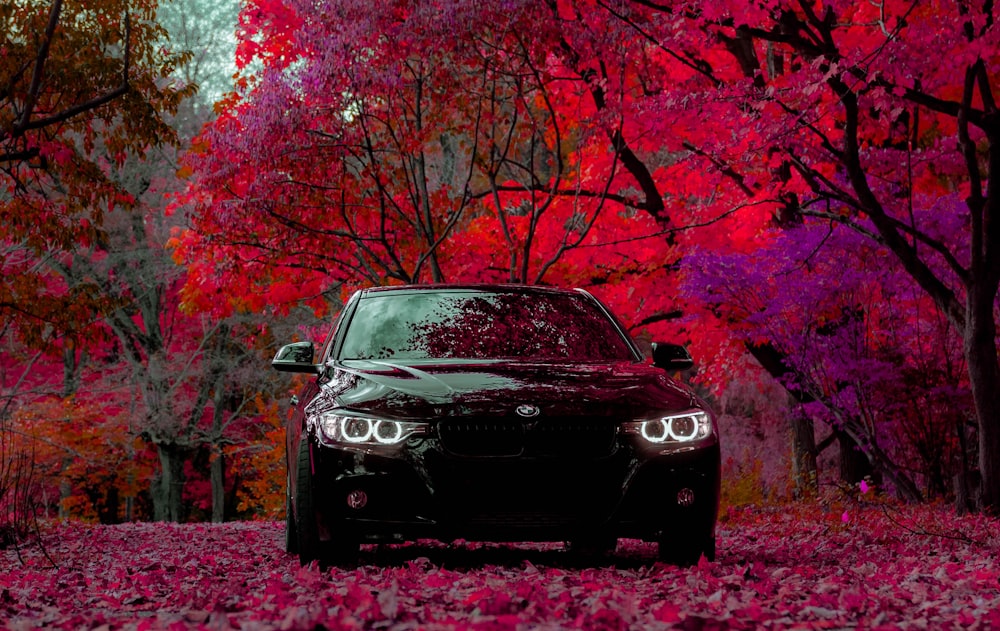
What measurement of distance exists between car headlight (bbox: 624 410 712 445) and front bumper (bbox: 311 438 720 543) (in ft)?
0.26

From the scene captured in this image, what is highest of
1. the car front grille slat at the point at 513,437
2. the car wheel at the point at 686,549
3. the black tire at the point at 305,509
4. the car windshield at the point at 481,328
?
the car windshield at the point at 481,328

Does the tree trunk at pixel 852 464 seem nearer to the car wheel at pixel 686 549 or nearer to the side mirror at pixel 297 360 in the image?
the car wheel at pixel 686 549

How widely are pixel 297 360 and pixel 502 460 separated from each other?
1745 mm

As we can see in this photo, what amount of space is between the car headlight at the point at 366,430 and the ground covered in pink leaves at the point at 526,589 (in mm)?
644

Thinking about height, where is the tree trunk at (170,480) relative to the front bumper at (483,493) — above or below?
below

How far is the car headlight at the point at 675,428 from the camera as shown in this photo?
5.46 metres

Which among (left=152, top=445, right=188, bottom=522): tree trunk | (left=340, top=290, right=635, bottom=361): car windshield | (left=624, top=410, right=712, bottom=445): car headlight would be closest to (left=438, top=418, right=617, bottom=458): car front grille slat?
(left=624, top=410, right=712, bottom=445): car headlight

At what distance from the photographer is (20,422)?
24.7 metres

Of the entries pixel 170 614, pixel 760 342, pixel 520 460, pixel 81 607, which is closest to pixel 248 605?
pixel 170 614

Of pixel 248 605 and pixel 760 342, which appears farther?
pixel 760 342

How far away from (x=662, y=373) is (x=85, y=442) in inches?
937

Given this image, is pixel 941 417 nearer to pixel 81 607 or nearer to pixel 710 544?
pixel 710 544

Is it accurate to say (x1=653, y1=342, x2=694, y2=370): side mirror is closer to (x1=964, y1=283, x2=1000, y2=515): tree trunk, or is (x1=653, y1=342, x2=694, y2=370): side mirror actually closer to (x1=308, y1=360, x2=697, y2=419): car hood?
(x1=308, y1=360, x2=697, y2=419): car hood

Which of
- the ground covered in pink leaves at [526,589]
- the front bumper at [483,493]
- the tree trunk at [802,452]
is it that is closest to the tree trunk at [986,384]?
the ground covered in pink leaves at [526,589]
